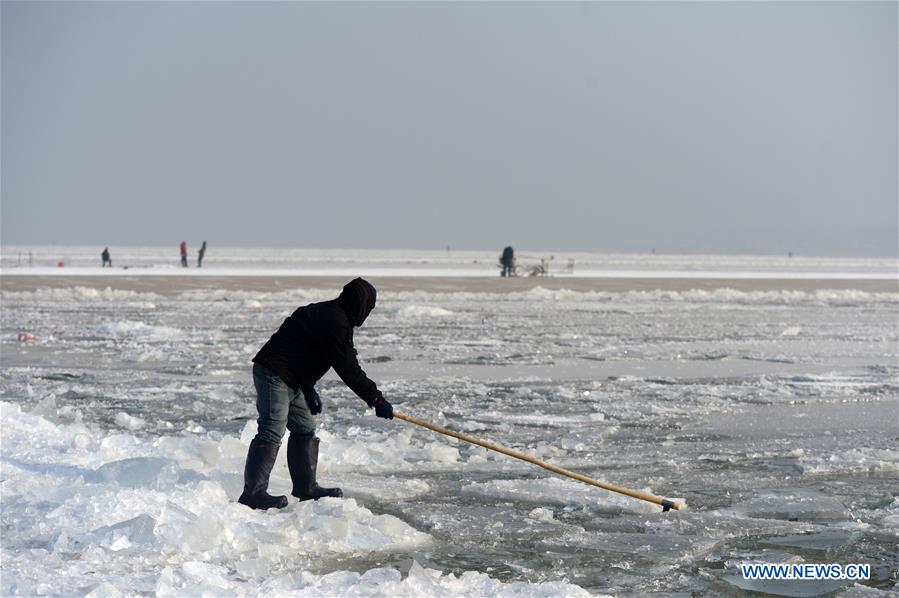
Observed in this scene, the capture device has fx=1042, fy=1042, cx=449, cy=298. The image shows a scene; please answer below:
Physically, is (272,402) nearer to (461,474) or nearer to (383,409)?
(383,409)

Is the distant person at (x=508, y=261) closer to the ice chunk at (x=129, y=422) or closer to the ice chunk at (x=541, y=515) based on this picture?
the ice chunk at (x=129, y=422)

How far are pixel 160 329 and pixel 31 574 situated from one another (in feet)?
46.9

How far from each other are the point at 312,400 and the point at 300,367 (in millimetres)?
304

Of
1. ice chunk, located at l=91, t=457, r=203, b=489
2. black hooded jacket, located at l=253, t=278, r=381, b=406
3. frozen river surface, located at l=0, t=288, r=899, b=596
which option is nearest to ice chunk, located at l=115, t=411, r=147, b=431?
frozen river surface, located at l=0, t=288, r=899, b=596

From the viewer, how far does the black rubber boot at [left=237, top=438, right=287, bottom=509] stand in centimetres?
674

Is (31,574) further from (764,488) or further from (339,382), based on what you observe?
(339,382)

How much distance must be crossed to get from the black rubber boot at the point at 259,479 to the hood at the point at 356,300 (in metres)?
1.01

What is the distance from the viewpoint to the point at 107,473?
7137 millimetres

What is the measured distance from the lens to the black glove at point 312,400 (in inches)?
274

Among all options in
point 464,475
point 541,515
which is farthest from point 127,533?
point 464,475

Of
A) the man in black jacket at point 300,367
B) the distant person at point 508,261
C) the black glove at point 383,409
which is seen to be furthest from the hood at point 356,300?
the distant person at point 508,261

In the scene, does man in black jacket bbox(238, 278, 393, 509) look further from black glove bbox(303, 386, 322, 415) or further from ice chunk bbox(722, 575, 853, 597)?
ice chunk bbox(722, 575, 853, 597)

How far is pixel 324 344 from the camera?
6.64 m

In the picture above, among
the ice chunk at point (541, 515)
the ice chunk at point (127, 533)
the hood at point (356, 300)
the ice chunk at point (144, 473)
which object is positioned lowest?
the ice chunk at point (541, 515)
